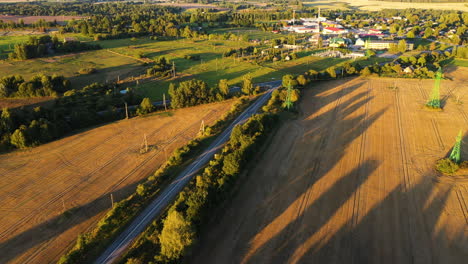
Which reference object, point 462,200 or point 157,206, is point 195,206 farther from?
point 462,200

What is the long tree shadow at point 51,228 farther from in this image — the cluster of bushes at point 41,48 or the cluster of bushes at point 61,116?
the cluster of bushes at point 41,48

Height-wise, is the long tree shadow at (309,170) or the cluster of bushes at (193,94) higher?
the cluster of bushes at (193,94)

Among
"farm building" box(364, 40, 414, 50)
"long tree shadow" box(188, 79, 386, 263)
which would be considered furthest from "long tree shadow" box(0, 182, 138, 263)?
"farm building" box(364, 40, 414, 50)

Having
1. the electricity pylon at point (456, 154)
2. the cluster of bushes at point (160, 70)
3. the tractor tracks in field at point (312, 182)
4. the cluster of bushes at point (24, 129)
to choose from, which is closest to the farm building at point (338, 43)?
the cluster of bushes at point (160, 70)

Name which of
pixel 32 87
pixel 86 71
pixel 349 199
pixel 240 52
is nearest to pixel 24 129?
pixel 32 87

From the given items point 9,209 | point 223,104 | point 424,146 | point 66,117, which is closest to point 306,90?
point 223,104

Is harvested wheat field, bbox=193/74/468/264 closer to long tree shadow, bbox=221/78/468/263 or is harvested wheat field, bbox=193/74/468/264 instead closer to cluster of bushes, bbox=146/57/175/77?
long tree shadow, bbox=221/78/468/263
